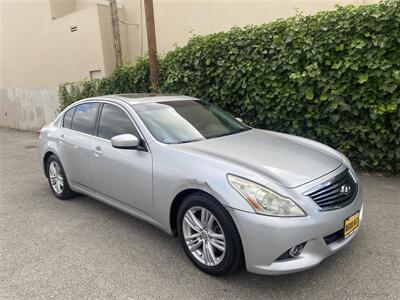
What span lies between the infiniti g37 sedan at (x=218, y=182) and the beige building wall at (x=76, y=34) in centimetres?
489

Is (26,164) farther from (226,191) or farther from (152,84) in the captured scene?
(226,191)

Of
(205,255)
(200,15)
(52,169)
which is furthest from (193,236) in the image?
(200,15)

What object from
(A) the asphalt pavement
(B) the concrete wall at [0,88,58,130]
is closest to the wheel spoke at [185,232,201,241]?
(A) the asphalt pavement

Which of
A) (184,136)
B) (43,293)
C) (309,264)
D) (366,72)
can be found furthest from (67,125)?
(366,72)

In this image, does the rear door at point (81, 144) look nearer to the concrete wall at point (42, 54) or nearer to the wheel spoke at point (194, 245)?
the wheel spoke at point (194, 245)

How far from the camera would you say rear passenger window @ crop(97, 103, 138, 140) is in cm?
370

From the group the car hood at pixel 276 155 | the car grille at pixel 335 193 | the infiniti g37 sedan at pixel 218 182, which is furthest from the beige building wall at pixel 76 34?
the car grille at pixel 335 193

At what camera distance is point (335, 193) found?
8.96 feet

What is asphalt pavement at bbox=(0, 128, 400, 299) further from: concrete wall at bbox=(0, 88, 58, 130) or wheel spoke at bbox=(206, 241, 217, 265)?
concrete wall at bbox=(0, 88, 58, 130)

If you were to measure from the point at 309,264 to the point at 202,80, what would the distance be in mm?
4946

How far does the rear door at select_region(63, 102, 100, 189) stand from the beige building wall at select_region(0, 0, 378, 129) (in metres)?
5.18

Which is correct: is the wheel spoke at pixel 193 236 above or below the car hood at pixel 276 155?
below

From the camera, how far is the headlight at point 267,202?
2.48 meters

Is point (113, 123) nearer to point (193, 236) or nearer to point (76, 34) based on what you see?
point (193, 236)
